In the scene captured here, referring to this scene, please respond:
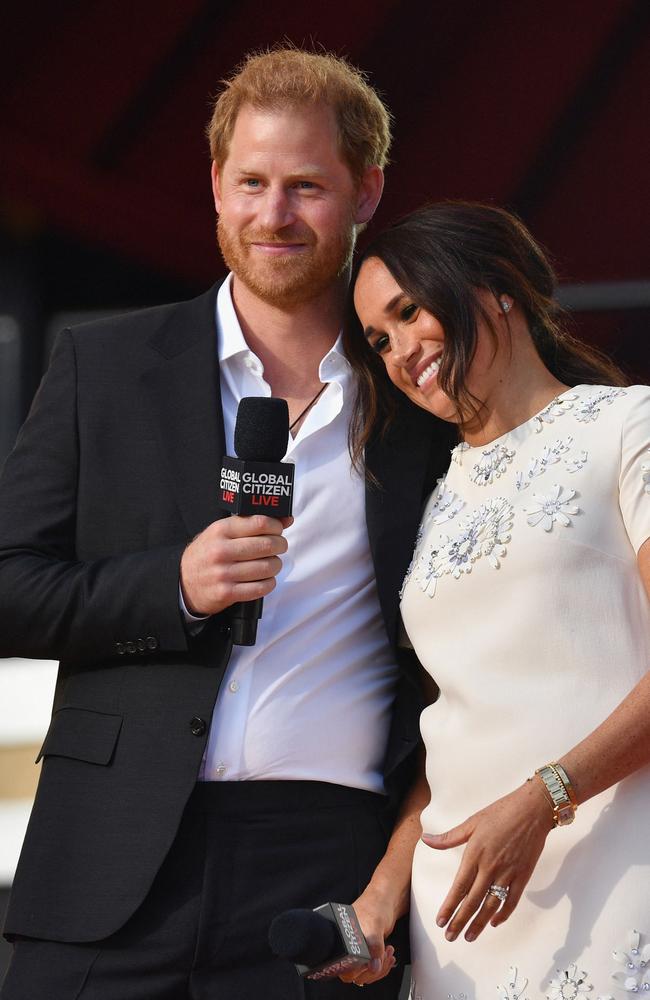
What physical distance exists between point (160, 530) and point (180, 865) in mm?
520

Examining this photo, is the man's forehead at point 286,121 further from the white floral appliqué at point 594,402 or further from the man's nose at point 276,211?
the white floral appliqué at point 594,402

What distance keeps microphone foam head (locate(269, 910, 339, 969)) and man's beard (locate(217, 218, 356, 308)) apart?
1.11 metres

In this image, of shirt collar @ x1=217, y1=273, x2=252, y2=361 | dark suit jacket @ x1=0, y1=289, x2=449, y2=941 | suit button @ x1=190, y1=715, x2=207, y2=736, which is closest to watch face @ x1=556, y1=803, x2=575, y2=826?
dark suit jacket @ x1=0, y1=289, x2=449, y2=941

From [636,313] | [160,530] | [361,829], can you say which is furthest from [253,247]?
[636,313]

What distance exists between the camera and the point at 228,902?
1855 mm

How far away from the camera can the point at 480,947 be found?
1.79 metres

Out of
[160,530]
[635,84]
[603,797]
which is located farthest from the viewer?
[635,84]

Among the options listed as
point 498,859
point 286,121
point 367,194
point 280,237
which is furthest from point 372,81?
point 498,859

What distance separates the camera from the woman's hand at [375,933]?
1.71m

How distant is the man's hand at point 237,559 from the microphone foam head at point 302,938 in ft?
1.39

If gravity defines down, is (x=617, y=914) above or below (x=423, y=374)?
below

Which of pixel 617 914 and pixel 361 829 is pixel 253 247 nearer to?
pixel 361 829

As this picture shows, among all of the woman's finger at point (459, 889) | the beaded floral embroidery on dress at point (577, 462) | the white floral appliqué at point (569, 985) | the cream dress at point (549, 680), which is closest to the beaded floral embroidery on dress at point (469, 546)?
the cream dress at point (549, 680)

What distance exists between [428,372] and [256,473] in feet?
1.65
